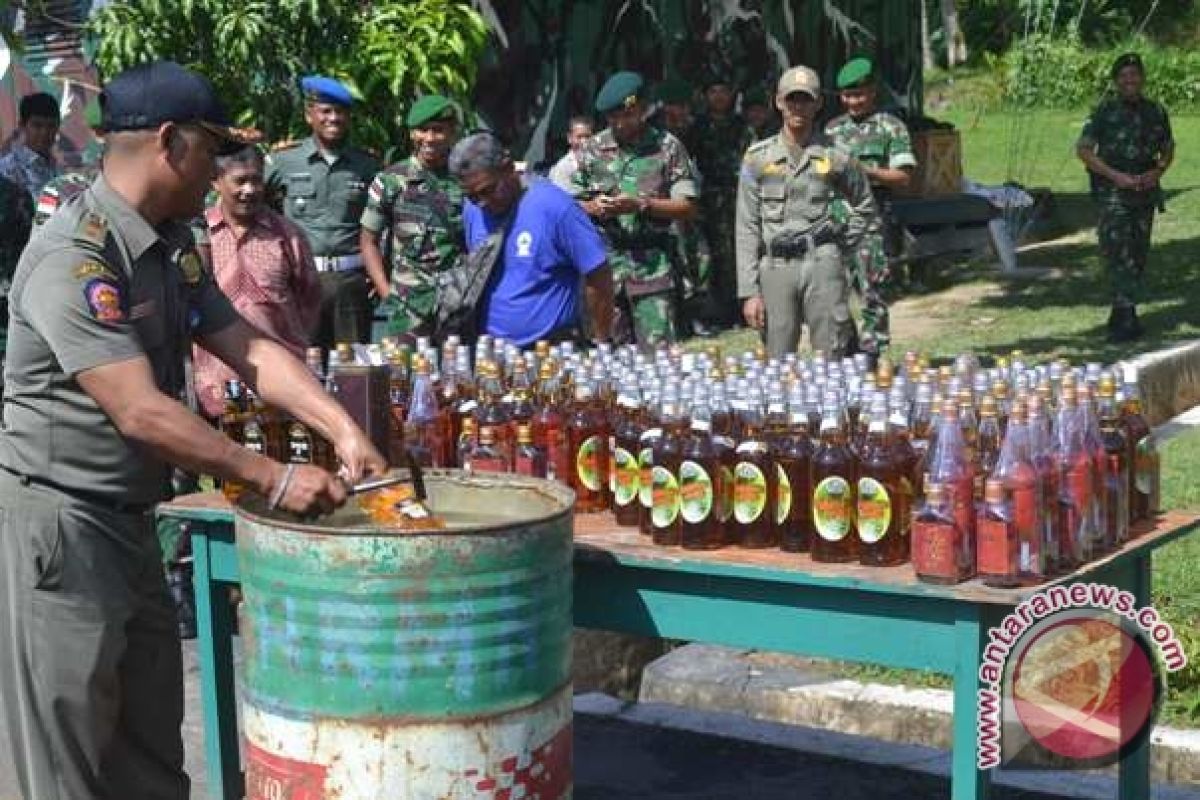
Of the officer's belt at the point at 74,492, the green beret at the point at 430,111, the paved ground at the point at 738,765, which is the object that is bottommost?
the paved ground at the point at 738,765

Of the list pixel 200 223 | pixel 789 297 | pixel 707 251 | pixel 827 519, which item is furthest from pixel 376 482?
pixel 707 251

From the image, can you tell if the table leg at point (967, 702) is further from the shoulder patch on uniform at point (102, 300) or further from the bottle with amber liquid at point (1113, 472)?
the shoulder patch on uniform at point (102, 300)

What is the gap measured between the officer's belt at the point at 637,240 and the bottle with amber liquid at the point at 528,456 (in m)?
4.59

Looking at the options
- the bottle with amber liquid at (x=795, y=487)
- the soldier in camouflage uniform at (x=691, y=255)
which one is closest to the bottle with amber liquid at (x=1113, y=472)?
the bottle with amber liquid at (x=795, y=487)

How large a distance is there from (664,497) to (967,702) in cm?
89

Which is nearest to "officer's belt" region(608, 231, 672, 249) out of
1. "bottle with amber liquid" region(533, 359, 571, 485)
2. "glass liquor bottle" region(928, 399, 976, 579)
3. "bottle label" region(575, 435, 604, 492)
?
"bottle with amber liquid" region(533, 359, 571, 485)

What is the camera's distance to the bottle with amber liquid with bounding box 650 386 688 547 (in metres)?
4.65

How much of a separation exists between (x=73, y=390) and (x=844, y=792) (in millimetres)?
2639

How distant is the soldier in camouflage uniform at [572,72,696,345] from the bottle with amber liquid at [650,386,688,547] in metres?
4.66

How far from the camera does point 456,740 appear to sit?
13.7 feet

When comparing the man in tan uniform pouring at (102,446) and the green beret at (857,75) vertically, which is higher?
the green beret at (857,75)

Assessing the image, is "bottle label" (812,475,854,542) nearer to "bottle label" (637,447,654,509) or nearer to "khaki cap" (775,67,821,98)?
"bottle label" (637,447,654,509)

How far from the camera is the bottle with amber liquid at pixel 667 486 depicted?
4.65 m

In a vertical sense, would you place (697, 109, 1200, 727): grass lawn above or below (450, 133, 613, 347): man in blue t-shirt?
below
